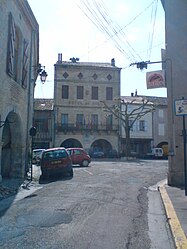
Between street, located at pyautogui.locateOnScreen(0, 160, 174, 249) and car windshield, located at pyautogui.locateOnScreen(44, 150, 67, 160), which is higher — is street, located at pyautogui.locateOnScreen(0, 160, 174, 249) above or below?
below

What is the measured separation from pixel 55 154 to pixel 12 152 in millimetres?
2226

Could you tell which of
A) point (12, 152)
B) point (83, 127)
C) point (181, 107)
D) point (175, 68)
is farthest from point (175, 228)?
point (83, 127)

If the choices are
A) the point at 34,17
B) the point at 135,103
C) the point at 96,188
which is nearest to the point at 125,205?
the point at 96,188

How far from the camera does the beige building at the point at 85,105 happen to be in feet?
155

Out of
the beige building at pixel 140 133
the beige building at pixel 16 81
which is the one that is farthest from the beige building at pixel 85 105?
the beige building at pixel 16 81

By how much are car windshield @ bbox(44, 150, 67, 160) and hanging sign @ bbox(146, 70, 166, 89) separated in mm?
6016

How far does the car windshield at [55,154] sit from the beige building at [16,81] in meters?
1.21

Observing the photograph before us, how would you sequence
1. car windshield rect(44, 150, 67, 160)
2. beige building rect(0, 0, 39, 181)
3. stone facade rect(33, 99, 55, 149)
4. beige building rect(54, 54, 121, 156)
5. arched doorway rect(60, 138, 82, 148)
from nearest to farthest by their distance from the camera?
beige building rect(0, 0, 39, 181) → car windshield rect(44, 150, 67, 160) → stone facade rect(33, 99, 55, 149) → beige building rect(54, 54, 121, 156) → arched doorway rect(60, 138, 82, 148)

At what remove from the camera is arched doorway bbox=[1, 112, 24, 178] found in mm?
16906

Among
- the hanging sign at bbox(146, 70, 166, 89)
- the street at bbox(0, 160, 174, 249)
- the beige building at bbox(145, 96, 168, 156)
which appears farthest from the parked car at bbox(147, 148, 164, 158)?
the street at bbox(0, 160, 174, 249)

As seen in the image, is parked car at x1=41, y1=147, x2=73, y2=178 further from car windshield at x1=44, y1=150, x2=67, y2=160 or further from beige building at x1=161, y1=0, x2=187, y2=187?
beige building at x1=161, y1=0, x2=187, y2=187

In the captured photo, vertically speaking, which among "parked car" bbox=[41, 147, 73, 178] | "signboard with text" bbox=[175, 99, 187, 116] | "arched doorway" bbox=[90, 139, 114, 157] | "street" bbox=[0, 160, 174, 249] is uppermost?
"signboard with text" bbox=[175, 99, 187, 116]

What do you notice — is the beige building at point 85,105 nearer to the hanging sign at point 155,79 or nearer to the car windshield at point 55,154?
the car windshield at point 55,154

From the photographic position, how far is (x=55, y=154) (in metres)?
17.5
